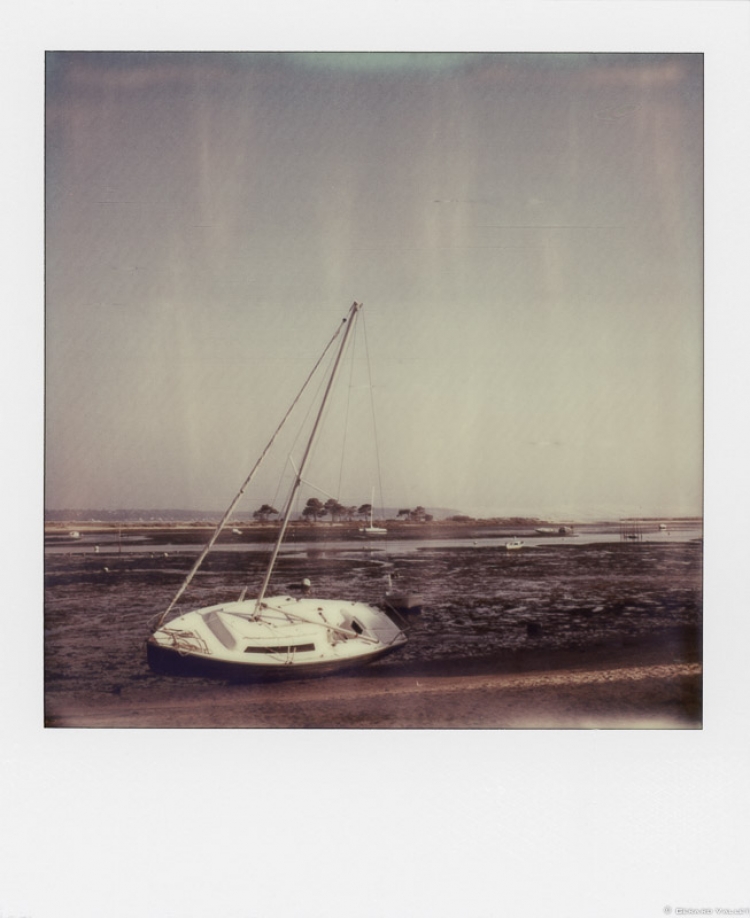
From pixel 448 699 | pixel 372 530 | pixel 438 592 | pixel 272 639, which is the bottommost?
pixel 448 699

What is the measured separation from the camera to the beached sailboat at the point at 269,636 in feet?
10.1

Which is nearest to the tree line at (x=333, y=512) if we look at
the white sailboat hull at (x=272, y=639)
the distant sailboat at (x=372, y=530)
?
the distant sailboat at (x=372, y=530)

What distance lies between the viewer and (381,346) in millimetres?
3148

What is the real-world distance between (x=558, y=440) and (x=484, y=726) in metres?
1.21

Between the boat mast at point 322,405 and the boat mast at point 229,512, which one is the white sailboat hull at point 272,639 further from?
the boat mast at point 322,405

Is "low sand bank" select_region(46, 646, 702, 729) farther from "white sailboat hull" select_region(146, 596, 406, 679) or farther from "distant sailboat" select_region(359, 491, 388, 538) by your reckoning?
"distant sailboat" select_region(359, 491, 388, 538)

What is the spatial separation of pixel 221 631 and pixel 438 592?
0.90 m

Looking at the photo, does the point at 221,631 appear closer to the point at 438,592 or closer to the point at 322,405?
the point at 438,592

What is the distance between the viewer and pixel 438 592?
3117 millimetres

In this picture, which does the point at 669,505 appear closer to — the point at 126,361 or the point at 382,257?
the point at 382,257

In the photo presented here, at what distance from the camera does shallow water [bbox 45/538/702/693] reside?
3.08 metres

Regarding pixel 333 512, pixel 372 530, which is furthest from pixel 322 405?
pixel 372 530

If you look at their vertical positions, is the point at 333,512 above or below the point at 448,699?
above
